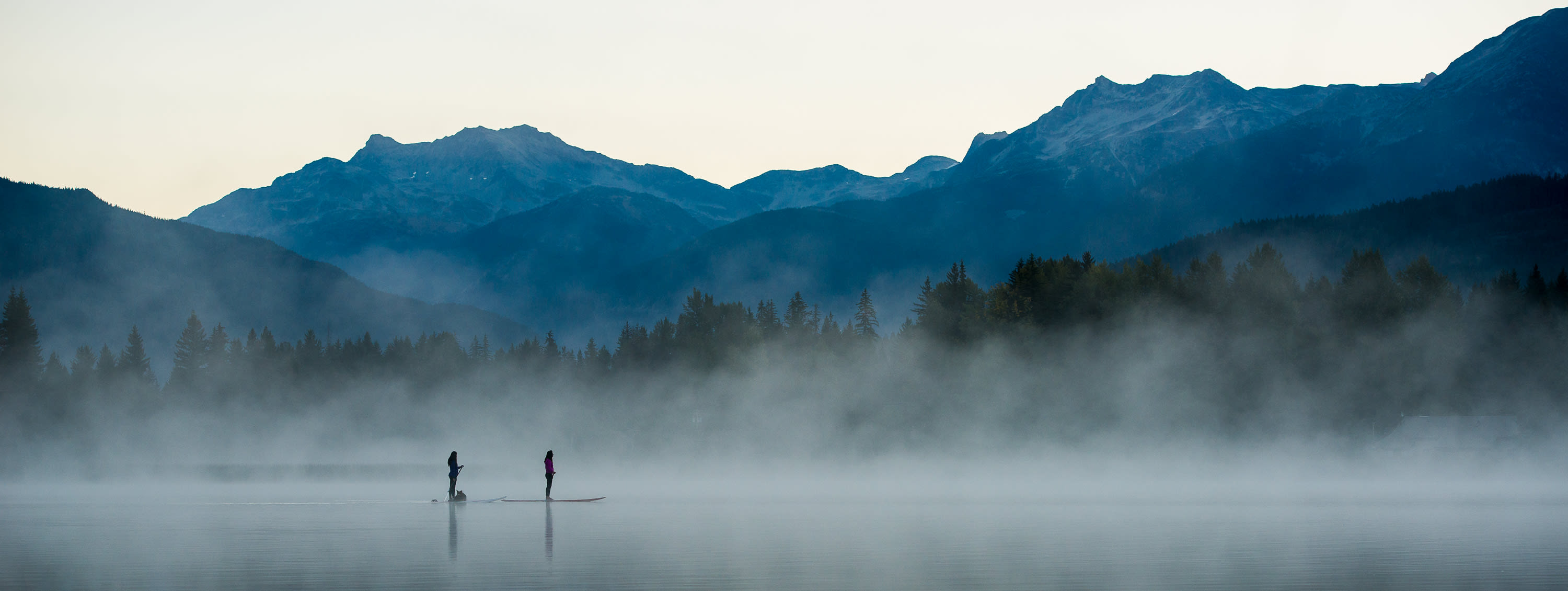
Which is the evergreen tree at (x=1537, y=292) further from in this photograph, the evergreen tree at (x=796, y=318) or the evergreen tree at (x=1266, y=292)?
the evergreen tree at (x=796, y=318)

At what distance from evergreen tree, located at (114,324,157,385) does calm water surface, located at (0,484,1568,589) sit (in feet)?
429

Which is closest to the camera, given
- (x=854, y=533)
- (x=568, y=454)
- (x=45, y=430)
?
(x=854, y=533)

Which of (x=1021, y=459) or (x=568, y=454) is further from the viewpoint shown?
(x=568, y=454)

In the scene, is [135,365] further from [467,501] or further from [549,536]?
[549,536]

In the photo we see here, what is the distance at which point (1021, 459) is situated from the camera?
404 ft

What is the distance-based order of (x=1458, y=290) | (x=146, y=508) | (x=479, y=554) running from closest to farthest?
1. (x=479, y=554)
2. (x=146, y=508)
3. (x=1458, y=290)

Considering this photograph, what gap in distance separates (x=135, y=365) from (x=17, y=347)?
2152 cm

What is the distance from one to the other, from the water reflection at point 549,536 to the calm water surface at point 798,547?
160mm

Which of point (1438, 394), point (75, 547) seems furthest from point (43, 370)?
point (1438, 394)

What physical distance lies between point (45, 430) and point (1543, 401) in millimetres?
173140

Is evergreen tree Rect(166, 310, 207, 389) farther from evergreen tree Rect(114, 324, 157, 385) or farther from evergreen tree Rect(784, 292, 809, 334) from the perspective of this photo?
evergreen tree Rect(784, 292, 809, 334)

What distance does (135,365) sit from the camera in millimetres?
178000

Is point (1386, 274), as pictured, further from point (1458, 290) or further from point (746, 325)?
point (746, 325)

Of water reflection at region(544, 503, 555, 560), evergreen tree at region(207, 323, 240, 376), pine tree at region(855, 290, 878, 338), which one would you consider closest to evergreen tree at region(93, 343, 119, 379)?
evergreen tree at region(207, 323, 240, 376)
